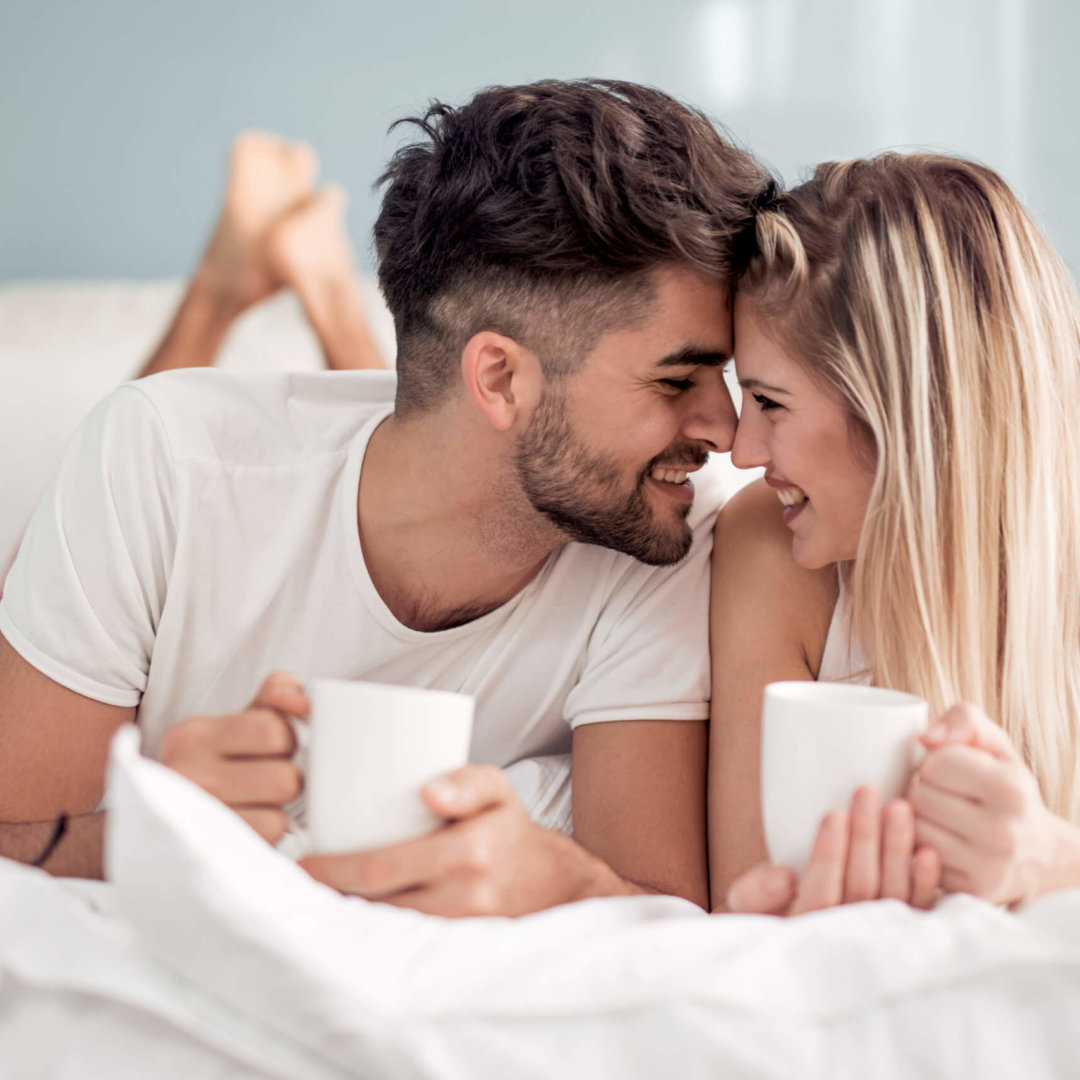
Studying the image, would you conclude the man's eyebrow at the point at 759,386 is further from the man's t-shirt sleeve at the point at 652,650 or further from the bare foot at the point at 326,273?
the bare foot at the point at 326,273

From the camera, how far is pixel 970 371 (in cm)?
112

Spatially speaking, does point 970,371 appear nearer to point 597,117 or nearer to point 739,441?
point 739,441

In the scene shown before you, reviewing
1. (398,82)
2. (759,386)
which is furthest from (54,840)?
(398,82)

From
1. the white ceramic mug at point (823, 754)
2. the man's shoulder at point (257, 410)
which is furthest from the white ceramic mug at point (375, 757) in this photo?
the man's shoulder at point (257, 410)

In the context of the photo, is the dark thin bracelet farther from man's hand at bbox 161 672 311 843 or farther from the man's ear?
the man's ear

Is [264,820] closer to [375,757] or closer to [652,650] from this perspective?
[375,757]

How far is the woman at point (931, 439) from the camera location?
112 centimetres

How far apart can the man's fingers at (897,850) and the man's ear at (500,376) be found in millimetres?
691

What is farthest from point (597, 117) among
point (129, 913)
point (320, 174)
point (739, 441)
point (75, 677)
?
point (320, 174)

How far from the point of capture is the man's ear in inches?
50.3

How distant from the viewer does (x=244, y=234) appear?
2.12 metres

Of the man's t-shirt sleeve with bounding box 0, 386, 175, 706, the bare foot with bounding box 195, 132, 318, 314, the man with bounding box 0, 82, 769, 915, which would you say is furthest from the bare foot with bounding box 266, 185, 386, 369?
the man's t-shirt sleeve with bounding box 0, 386, 175, 706

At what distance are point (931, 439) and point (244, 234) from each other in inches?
58.0

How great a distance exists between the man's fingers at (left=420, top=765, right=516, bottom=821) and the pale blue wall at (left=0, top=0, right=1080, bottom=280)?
164cm
